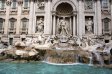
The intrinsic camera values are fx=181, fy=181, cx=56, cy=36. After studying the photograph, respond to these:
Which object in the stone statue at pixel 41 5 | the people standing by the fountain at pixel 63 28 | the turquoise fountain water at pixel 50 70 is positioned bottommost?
the turquoise fountain water at pixel 50 70

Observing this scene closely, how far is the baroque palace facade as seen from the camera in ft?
85.7

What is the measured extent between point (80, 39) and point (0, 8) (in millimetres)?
13374

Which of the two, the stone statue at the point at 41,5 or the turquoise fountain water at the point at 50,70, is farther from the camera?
the stone statue at the point at 41,5

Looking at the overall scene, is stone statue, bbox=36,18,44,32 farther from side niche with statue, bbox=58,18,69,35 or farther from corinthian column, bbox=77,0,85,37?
corinthian column, bbox=77,0,85,37

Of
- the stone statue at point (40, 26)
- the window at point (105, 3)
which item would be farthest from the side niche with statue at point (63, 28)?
the window at point (105, 3)

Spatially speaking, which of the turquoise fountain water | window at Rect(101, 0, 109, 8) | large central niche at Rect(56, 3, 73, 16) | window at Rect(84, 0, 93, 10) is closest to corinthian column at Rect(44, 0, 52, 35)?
large central niche at Rect(56, 3, 73, 16)

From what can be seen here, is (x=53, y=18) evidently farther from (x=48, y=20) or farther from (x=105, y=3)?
(x=105, y=3)

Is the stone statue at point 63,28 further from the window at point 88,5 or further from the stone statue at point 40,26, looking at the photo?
the window at point 88,5

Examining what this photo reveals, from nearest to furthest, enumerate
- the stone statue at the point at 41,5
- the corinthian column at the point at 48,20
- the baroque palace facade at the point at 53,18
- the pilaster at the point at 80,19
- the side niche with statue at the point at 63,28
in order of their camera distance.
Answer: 1. the pilaster at the point at 80,19
2. the corinthian column at the point at 48,20
3. the baroque palace facade at the point at 53,18
4. the side niche with statue at the point at 63,28
5. the stone statue at the point at 41,5

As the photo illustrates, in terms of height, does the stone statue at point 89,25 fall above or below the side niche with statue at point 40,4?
below

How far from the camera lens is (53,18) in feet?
87.6

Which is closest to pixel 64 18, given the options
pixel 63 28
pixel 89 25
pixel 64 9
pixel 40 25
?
pixel 64 9

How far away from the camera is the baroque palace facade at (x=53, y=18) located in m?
26.1

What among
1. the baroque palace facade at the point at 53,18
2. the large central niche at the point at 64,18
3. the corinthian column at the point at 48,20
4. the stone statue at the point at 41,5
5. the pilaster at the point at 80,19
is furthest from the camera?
the stone statue at the point at 41,5
